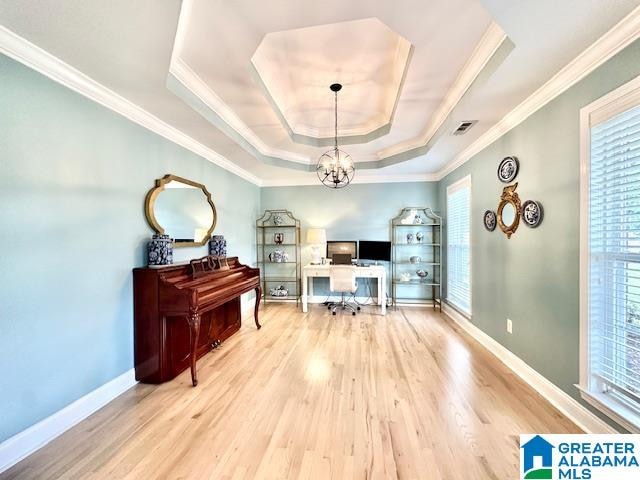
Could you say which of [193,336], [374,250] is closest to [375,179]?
[374,250]

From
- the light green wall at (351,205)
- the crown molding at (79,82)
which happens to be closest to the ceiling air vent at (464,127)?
the light green wall at (351,205)

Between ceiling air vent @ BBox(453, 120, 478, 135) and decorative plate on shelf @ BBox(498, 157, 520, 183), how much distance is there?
1.60ft

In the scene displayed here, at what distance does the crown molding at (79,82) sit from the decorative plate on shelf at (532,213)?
3509 millimetres

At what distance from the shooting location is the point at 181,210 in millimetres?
2938

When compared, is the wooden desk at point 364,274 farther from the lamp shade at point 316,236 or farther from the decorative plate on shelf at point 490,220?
the decorative plate on shelf at point 490,220

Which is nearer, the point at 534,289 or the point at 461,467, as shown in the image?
the point at 461,467

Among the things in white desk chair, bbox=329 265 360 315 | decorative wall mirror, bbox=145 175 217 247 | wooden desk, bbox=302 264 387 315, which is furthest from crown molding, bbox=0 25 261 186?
white desk chair, bbox=329 265 360 315

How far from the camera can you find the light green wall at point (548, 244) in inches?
70.0

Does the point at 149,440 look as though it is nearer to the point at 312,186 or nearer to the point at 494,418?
the point at 494,418

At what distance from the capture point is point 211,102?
2574mm

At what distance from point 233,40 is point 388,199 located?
3.73m

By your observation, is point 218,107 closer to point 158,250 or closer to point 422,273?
point 158,250

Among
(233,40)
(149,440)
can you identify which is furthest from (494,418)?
(233,40)

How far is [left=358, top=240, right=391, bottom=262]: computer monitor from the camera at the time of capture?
4777 mm
